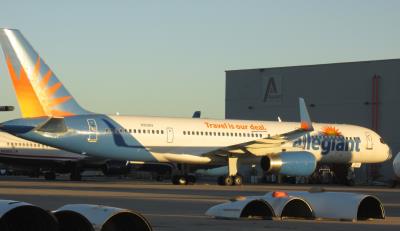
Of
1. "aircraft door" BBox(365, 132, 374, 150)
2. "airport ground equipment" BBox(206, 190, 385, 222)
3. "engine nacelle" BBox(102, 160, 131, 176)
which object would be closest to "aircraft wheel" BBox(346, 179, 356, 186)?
"aircraft door" BBox(365, 132, 374, 150)

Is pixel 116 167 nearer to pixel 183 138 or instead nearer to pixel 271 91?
pixel 183 138

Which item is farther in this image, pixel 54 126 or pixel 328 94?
pixel 328 94

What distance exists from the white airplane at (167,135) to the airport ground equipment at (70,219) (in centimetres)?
2699

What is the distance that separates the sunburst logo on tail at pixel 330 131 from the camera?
45.6m

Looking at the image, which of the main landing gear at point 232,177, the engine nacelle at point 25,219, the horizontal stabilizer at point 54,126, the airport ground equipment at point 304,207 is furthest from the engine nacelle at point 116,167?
the engine nacelle at point 25,219

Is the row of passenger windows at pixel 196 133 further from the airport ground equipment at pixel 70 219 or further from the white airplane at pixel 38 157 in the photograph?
the airport ground equipment at pixel 70 219

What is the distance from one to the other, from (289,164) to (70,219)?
100 feet

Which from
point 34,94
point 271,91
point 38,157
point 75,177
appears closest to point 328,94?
point 271,91

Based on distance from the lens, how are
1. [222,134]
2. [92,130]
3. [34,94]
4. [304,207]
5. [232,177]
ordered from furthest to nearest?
[222,134] < [232,177] < [92,130] < [34,94] < [304,207]

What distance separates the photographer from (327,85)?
62.8 m

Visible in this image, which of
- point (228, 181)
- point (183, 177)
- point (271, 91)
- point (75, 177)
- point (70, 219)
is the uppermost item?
point (271, 91)

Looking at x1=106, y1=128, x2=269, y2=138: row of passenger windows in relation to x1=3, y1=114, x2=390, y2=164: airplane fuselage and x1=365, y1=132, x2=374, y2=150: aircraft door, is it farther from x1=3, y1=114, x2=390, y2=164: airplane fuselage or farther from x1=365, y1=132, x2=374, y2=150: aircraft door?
x1=365, y1=132, x2=374, y2=150: aircraft door

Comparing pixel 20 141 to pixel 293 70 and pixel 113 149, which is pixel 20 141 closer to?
pixel 113 149

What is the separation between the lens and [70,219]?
1042 centimetres
